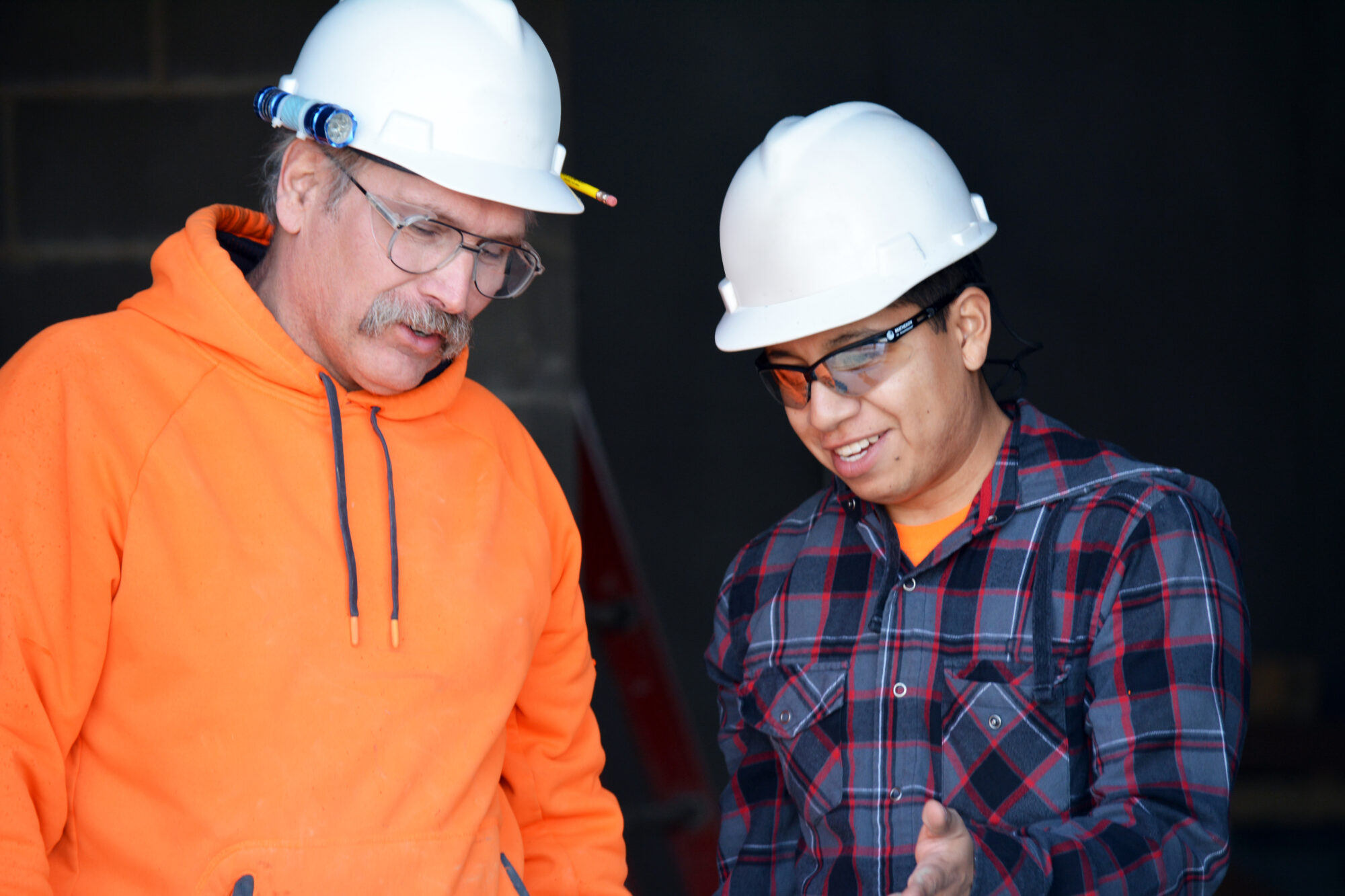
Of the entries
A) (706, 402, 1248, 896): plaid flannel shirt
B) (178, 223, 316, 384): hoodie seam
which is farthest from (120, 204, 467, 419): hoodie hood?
(706, 402, 1248, 896): plaid flannel shirt

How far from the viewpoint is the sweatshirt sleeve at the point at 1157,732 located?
1.63 m

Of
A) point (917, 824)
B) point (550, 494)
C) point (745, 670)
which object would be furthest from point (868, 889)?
point (550, 494)

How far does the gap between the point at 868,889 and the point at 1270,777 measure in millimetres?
4305

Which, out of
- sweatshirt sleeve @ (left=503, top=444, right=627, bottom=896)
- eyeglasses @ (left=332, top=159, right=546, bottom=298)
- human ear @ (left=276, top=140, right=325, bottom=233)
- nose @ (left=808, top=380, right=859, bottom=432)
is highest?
human ear @ (left=276, top=140, right=325, bottom=233)

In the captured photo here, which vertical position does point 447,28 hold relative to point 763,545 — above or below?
above

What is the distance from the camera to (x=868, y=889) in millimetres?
1866

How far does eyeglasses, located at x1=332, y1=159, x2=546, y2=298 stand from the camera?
1807mm

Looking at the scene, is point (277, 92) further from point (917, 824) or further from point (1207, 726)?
point (1207, 726)

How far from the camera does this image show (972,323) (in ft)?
6.66

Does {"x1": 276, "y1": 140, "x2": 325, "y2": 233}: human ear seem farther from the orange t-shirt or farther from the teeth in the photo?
the orange t-shirt

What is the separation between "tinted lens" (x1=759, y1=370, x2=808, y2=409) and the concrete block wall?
123 centimetres

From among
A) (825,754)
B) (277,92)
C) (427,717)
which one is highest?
(277,92)

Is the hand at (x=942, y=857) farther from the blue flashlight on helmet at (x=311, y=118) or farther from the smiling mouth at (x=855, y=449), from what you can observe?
the blue flashlight on helmet at (x=311, y=118)

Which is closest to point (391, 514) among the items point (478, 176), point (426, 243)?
point (426, 243)
